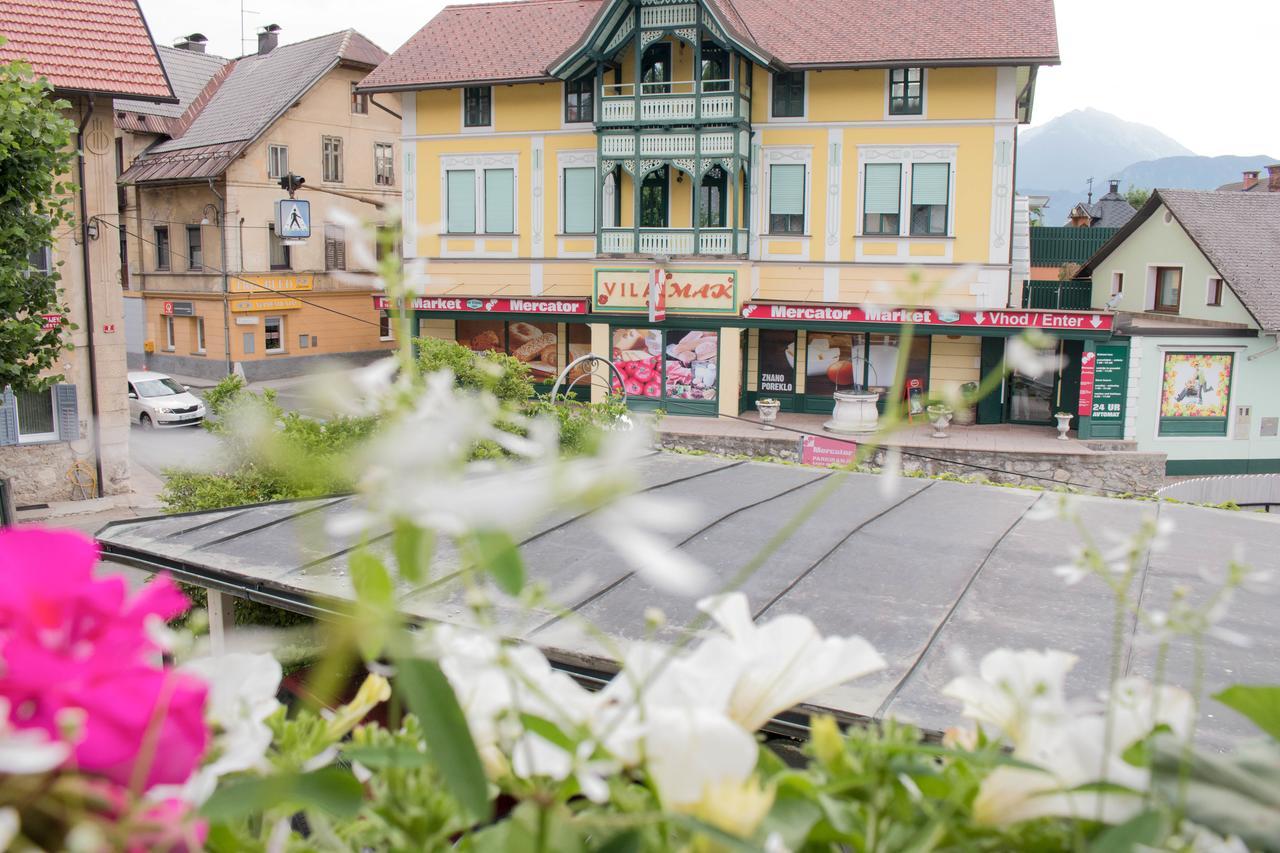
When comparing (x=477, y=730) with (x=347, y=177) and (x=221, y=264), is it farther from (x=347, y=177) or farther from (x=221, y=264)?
(x=347, y=177)

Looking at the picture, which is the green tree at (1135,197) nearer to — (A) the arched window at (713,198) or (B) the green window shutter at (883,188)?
(B) the green window shutter at (883,188)

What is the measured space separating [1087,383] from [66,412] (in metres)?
20.1

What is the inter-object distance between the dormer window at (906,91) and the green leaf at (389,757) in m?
26.9

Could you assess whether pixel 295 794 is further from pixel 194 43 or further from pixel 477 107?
pixel 194 43

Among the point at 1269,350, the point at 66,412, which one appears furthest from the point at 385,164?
the point at 1269,350

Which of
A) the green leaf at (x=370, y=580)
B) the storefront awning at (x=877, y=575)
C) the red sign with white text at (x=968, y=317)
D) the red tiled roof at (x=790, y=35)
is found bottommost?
the storefront awning at (x=877, y=575)

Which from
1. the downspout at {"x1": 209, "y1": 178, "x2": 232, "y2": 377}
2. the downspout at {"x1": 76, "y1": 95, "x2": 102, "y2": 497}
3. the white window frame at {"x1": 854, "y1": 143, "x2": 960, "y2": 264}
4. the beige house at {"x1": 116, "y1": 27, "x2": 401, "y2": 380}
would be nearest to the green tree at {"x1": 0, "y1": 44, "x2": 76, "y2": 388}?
the downspout at {"x1": 76, "y1": 95, "x2": 102, "y2": 497}

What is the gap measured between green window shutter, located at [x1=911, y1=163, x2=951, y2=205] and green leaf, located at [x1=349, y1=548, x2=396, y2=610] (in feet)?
87.4

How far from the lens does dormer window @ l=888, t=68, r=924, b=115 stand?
85.1 ft

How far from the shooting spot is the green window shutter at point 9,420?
19.3 meters

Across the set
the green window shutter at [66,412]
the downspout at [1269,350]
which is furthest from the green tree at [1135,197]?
the green window shutter at [66,412]

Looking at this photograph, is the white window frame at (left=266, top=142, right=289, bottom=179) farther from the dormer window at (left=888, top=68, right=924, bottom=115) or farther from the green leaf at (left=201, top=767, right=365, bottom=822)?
the green leaf at (left=201, top=767, right=365, bottom=822)

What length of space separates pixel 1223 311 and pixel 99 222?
2338cm

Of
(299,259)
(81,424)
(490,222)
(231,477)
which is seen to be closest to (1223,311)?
(490,222)
